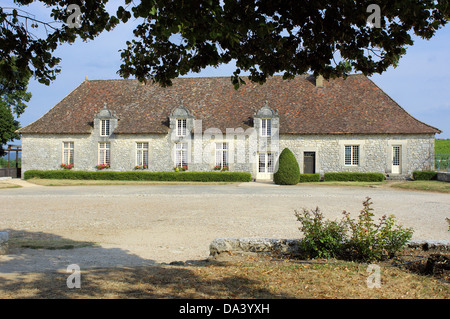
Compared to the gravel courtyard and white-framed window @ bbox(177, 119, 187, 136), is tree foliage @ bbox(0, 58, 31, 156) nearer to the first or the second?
white-framed window @ bbox(177, 119, 187, 136)

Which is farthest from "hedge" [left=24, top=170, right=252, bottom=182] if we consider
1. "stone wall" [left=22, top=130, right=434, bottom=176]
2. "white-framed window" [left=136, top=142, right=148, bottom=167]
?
"white-framed window" [left=136, top=142, right=148, bottom=167]

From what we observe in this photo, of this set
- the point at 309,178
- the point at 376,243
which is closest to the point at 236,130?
the point at 309,178

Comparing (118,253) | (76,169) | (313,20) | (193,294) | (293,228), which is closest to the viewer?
(193,294)

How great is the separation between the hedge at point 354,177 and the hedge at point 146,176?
560 cm

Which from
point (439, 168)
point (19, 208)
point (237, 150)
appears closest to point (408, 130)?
point (439, 168)

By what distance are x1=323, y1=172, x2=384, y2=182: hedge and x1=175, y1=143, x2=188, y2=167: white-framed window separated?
10424 millimetres

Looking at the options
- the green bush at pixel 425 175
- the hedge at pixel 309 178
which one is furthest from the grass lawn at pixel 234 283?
the green bush at pixel 425 175

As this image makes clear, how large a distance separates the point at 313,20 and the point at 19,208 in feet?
39.6

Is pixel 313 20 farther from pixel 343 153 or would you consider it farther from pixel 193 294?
pixel 343 153

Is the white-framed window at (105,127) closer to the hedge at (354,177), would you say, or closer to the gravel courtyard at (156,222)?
the gravel courtyard at (156,222)

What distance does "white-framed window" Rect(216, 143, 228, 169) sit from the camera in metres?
29.2

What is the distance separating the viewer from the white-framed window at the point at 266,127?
2866 centimetres

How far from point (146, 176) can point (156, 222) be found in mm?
18031

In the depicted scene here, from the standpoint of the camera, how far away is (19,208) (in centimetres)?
1309
